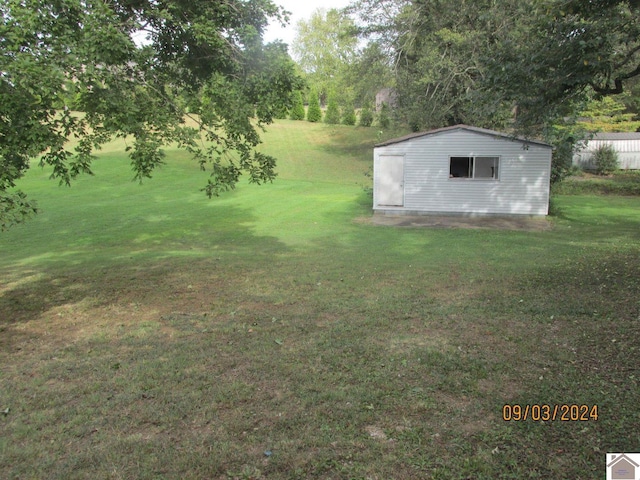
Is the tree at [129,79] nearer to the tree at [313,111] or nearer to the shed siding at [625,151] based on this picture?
the shed siding at [625,151]

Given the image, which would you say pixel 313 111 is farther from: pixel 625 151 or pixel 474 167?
pixel 474 167

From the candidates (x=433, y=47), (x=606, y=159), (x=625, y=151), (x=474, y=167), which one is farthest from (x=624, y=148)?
(x=474, y=167)

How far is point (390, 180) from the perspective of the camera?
736 inches

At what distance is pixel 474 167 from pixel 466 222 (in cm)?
216

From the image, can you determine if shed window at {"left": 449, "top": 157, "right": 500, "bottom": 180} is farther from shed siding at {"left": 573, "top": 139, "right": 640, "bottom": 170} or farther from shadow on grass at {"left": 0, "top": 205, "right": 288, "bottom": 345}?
shed siding at {"left": 573, "top": 139, "right": 640, "bottom": 170}

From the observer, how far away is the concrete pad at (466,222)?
16.3 meters

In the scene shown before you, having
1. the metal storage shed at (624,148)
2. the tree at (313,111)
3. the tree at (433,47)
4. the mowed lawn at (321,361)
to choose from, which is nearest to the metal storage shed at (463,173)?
the tree at (433,47)

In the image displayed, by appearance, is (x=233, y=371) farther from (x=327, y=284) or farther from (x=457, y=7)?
(x=457, y=7)

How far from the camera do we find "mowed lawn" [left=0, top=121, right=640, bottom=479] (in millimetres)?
3475

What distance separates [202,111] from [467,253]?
7.19 metres

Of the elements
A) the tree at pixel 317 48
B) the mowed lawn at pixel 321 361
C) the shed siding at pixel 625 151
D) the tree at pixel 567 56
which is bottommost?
the mowed lawn at pixel 321 361

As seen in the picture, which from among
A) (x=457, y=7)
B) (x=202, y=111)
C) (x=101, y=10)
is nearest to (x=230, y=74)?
(x=202, y=111)

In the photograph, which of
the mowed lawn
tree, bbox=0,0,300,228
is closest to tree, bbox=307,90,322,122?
the mowed lawn

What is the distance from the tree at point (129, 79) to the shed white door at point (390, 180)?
10.3 m
